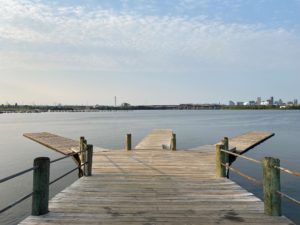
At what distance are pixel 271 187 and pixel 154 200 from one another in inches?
116

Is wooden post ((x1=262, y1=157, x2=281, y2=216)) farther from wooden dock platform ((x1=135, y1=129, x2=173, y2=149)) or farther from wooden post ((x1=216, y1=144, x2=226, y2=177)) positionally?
wooden dock platform ((x1=135, y1=129, x2=173, y2=149))

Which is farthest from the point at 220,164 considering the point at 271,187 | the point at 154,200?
the point at 271,187

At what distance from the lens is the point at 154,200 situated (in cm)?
906

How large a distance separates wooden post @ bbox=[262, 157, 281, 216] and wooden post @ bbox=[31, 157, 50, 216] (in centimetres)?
508

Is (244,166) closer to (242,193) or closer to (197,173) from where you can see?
(197,173)

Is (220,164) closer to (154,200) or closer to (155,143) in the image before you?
(154,200)

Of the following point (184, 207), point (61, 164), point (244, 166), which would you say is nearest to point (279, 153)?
point (244, 166)

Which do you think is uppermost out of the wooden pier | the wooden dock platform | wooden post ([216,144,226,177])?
wooden post ([216,144,226,177])

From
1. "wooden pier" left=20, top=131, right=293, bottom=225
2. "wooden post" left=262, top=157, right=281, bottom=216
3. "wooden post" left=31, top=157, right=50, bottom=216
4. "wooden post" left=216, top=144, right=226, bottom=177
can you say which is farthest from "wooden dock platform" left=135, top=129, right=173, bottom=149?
"wooden post" left=262, top=157, right=281, bottom=216

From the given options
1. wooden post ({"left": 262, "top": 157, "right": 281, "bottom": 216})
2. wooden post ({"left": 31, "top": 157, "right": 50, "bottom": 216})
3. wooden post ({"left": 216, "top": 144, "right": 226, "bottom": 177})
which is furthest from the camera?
wooden post ({"left": 216, "top": 144, "right": 226, "bottom": 177})

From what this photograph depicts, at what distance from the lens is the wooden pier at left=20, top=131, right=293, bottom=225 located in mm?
7512

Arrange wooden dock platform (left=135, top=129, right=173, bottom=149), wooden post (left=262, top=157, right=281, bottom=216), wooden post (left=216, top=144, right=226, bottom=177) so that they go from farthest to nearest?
1. wooden dock platform (left=135, top=129, right=173, bottom=149)
2. wooden post (left=216, top=144, right=226, bottom=177)
3. wooden post (left=262, top=157, right=281, bottom=216)

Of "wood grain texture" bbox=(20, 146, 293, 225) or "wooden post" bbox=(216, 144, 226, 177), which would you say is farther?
"wooden post" bbox=(216, 144, 226, 177)

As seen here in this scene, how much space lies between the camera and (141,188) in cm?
1052
